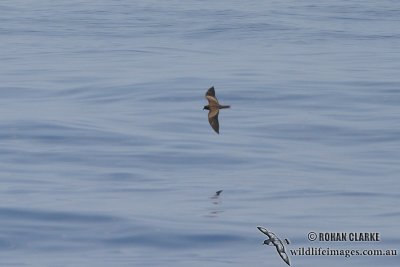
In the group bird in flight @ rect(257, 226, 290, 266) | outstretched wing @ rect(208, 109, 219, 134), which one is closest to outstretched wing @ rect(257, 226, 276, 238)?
bird in flight @ rect(257, 226, 290, 266)

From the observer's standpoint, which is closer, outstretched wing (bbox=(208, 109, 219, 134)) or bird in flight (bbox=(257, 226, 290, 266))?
bird in flight (bbox=(257, 226, 290, 266))

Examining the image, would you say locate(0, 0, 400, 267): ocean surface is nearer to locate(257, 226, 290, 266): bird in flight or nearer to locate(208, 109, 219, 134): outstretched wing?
locate(257, 226, 290, 266): bird in flight

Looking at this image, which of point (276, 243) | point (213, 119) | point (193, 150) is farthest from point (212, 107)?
point (193, 150)

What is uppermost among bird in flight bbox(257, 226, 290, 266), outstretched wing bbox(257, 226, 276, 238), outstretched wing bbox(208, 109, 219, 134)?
outstretched wing bbox(208, 109, 219, 134)

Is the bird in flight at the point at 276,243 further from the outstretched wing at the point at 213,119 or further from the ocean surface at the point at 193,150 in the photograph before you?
the outstretched wing at the point at 213,119

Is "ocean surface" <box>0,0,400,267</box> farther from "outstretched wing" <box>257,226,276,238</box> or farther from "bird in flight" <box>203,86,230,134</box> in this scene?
"bird in flight" <box>203,86,230,134</box>

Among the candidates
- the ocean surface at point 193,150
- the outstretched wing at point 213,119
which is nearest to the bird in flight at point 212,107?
the outstretched wing at point 213,119

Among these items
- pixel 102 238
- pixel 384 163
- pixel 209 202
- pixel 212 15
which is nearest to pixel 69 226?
pixel 102 238

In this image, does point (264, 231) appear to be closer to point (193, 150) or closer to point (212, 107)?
point (212, 107)

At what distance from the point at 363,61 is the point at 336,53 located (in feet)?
5.49

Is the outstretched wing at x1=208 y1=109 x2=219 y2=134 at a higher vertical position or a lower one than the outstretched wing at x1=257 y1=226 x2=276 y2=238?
higher

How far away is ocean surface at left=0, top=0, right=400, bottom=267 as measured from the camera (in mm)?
11406

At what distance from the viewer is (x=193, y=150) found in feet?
50.1

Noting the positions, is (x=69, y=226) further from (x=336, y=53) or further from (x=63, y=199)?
(x=336, y=53)
